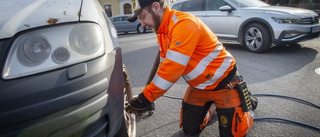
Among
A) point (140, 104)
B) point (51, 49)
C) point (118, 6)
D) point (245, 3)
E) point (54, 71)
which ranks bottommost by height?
point (140, 104)

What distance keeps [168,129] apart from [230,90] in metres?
0.72

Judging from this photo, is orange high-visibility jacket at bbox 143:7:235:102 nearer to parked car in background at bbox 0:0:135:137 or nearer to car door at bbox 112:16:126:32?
parked car in background at bbox 0:0:135:137

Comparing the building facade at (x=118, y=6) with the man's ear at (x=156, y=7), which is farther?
the building facade at (x=118, y=6)

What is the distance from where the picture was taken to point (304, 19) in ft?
15.4

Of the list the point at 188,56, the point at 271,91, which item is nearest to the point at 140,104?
the point at 188,56

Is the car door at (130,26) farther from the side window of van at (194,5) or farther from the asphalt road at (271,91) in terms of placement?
the asphalt road at (271,91)

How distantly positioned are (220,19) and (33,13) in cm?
528

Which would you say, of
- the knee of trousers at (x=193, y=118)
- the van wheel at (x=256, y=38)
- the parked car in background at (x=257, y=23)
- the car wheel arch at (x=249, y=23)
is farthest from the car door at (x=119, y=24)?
the knee of trousers at (x=193, y=118)

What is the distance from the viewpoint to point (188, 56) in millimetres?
1456

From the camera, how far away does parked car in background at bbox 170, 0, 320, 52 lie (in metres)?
4.62

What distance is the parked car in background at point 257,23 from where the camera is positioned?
15.1 feet

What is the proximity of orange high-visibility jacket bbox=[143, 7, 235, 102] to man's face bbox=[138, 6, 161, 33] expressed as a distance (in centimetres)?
4

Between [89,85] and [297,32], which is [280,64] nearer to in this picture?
[297,32]

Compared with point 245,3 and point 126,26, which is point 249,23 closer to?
point 245,3
